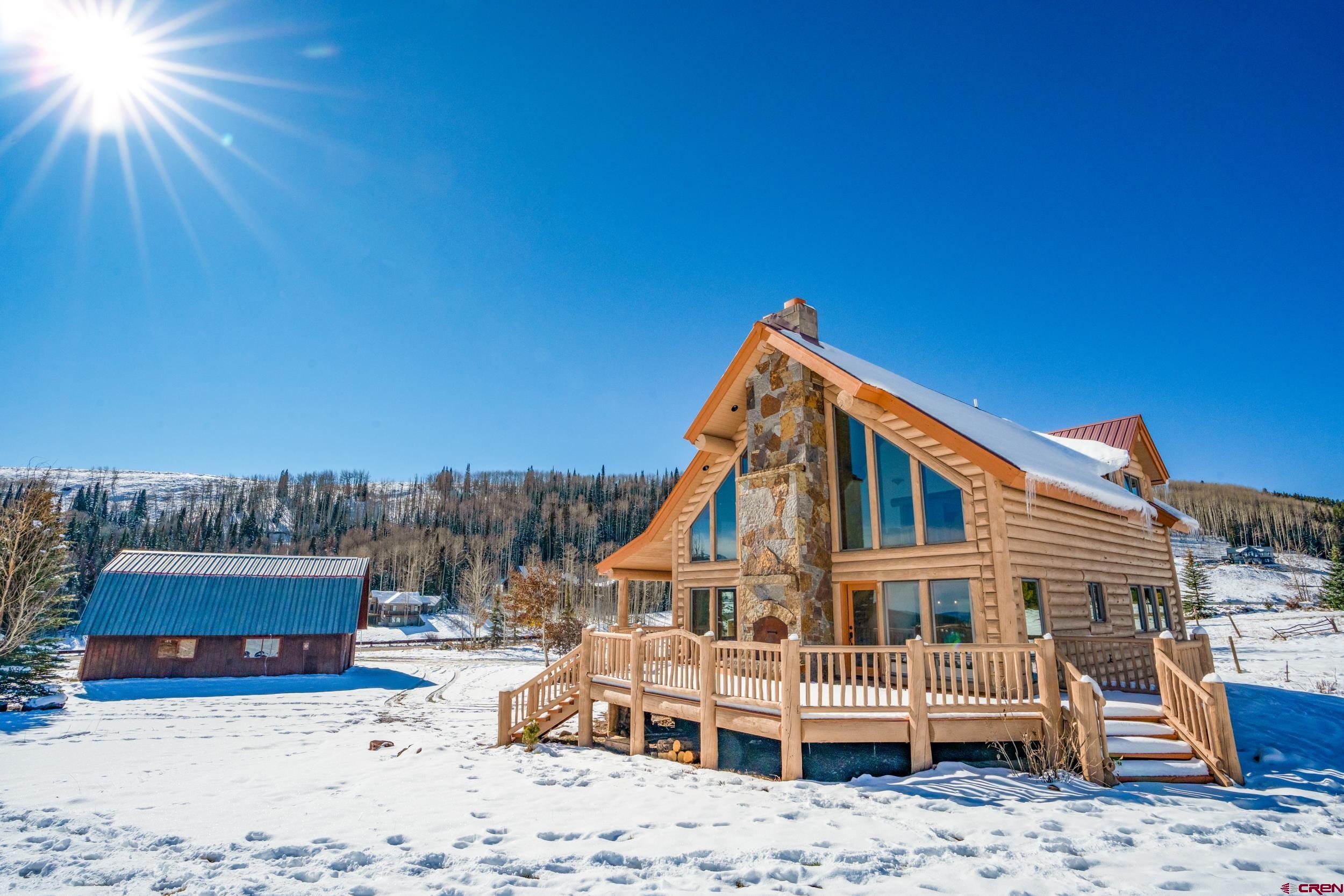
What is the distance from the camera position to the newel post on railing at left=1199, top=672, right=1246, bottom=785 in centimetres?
705

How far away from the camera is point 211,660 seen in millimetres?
25141

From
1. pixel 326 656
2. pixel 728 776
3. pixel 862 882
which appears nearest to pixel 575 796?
pixel 728 776

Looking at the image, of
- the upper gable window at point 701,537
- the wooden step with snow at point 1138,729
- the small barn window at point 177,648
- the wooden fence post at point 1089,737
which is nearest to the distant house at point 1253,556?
the upper gable window at point 701,537

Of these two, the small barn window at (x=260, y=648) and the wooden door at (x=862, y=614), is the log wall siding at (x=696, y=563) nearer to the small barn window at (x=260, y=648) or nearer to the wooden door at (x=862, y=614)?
the wooden door at (x=862, y=614)

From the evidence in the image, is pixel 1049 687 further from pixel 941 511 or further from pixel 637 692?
pixel 637 692

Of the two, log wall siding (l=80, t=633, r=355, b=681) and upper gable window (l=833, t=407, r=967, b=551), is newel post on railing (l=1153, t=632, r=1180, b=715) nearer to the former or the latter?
upper gable window (l=833, t=407, r=967, b=551)

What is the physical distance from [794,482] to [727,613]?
377cm

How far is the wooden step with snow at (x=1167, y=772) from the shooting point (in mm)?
7105

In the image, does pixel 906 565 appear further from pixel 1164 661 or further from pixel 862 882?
pixel 862 882

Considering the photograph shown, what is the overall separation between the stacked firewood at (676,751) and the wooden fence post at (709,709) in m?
0.52

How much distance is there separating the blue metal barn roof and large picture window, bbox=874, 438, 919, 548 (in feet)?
76.4

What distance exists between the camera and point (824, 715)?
26.5ft

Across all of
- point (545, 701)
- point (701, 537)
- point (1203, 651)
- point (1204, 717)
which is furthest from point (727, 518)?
point (1204, 717)

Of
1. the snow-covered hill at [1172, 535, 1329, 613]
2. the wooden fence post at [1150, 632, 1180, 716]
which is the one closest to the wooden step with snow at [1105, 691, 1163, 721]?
the wooden fence post at [1150, 632, 1180, 716]
